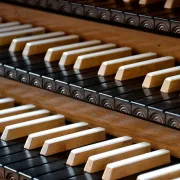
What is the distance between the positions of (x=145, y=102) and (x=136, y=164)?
0.58 feet

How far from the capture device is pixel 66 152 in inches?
99.9

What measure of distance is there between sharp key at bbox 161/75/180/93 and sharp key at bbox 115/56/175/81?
0.17 m

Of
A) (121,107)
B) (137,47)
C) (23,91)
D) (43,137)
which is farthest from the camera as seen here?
(23,91)

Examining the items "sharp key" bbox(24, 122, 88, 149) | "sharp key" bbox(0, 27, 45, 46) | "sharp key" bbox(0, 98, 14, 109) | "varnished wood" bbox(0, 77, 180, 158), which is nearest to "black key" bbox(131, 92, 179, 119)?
"varnished wood" bbox(0, 77, 180, 158)

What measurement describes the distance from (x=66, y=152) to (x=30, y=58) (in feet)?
1.54

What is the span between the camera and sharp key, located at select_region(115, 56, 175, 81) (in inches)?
101

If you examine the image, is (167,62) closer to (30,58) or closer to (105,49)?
(105,49)

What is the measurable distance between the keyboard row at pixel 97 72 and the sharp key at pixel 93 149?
124 mm

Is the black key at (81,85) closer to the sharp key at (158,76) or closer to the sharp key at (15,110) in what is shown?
the sharp key at (158,76)

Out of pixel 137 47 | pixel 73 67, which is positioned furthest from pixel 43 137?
pixel 137 47

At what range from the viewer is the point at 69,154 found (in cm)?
248

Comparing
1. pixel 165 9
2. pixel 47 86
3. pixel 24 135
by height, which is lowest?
pixel 24 135

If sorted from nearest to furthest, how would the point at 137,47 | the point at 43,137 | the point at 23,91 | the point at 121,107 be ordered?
1. the point at 121,107
2. the point at 43,137
3. the point at 137,47
4. the point at 23,91

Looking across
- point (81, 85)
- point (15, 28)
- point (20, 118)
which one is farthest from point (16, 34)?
point (81, 85)
